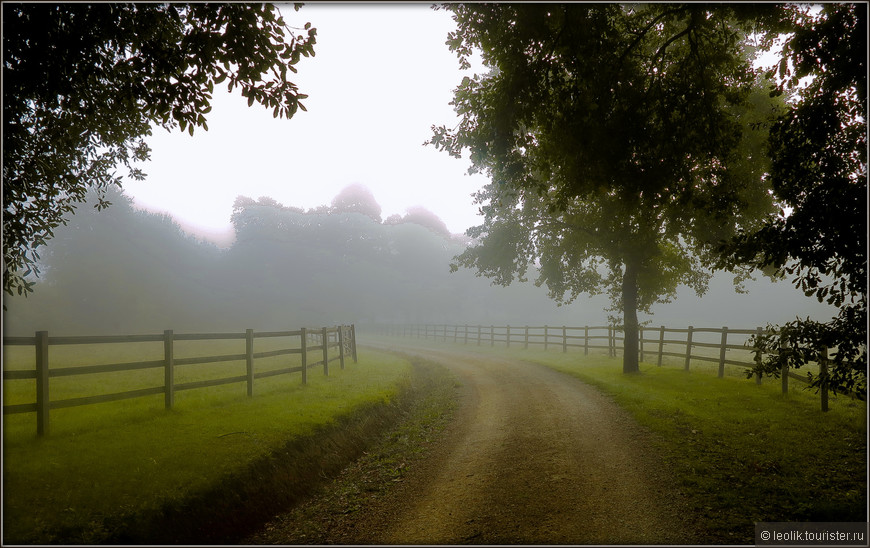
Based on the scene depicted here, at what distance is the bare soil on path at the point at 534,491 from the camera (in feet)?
15.1

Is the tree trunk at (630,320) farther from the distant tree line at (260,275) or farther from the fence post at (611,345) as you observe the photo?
the distant tree line at (260,275)

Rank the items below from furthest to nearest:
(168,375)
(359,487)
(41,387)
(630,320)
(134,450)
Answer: (630,320) → (168,375) → (41,387) → (359,487) → (134,450)

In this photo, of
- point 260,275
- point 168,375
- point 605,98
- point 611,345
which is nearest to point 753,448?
point 605,98

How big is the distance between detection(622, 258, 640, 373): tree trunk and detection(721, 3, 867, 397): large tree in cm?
904

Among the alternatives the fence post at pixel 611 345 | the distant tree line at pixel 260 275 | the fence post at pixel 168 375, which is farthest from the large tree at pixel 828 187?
the distant tree line at pixel 260 275

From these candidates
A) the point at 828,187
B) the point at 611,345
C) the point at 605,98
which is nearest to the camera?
the point at 828,187

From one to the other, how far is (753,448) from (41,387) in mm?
11424

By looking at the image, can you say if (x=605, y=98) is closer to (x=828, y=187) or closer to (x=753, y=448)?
(x=828, y=187)

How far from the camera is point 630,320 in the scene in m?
15.2

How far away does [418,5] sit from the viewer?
17.2ft

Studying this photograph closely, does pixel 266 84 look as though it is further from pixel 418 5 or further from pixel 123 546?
pixel 123 546

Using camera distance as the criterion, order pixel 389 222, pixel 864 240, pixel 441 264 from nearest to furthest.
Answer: pixel 864 240, pixel 441 264, pixel 389 222

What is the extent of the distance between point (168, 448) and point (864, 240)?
958 centimetres

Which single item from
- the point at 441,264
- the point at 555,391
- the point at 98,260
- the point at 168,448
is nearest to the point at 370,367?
the point at 555,391
